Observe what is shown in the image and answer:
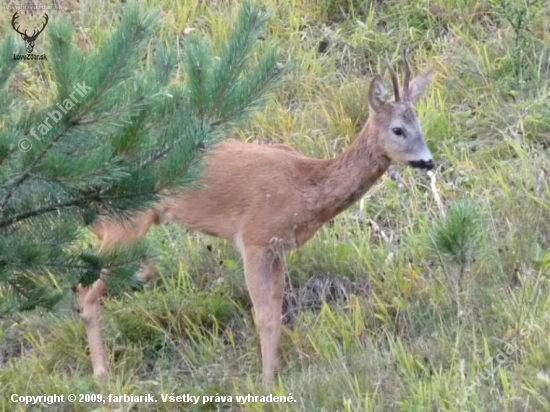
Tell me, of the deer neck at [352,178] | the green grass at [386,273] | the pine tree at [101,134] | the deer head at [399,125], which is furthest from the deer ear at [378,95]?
the pine tree at [101,134]

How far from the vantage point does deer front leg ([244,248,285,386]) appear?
719 centimetres

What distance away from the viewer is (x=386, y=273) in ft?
24.8

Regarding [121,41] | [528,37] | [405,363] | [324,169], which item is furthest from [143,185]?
[528,37]

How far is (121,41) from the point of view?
4.82m

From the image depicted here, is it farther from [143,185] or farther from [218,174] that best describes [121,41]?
[218,174]

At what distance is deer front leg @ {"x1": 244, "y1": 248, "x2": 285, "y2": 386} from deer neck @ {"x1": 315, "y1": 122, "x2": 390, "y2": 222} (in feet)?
1.34

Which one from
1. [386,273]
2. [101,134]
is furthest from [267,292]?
[101,134]

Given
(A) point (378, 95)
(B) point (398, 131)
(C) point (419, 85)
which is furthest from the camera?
Result: (C) point (419, 85)

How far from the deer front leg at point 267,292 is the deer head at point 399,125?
899mm

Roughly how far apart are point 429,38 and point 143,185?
5380 mm

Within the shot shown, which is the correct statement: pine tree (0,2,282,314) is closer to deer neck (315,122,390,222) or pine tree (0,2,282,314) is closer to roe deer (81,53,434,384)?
roe deer (81,53,434,384)

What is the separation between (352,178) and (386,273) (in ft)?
1.95

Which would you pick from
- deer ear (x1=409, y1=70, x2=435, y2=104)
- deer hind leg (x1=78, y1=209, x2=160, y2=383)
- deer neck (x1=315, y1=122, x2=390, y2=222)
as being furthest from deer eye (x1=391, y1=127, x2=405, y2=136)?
deer hind leg (x1=78, y1=209, x2=160, y2=383)

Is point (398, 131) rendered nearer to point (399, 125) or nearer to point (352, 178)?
point (399, 125)
